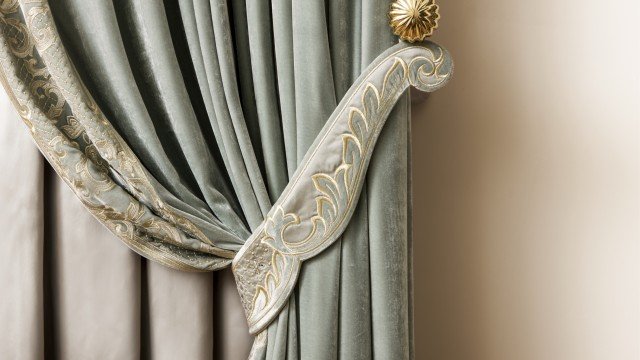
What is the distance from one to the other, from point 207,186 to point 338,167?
0.62 feet

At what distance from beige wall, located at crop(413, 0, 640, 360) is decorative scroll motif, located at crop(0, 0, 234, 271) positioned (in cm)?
42

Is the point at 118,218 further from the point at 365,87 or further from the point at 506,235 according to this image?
the point at 506,235

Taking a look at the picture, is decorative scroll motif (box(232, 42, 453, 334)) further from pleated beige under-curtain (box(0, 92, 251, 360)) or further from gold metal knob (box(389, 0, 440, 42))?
pleated beige under-curtain (box(0, 92, 251, 360))

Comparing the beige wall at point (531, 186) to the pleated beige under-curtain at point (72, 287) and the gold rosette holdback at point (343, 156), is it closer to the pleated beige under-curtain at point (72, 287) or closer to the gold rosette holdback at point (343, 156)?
the gold rosette holdback at point (343, 156)

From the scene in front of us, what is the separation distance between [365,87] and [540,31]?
387mm

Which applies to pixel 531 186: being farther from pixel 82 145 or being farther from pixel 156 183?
pixel 82 145

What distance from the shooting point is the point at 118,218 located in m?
0.91

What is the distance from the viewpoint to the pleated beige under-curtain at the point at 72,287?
36.2 inches

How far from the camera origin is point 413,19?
0.90 meters

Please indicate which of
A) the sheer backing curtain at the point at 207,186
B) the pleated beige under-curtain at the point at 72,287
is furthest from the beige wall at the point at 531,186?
the pleated beige under-curtain at the point at 72,287

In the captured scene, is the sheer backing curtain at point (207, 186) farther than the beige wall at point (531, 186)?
No

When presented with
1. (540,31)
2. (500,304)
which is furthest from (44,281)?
(540,31)

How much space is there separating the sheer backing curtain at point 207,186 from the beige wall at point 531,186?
218 millimetres

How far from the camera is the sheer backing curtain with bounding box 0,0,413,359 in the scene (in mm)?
909
